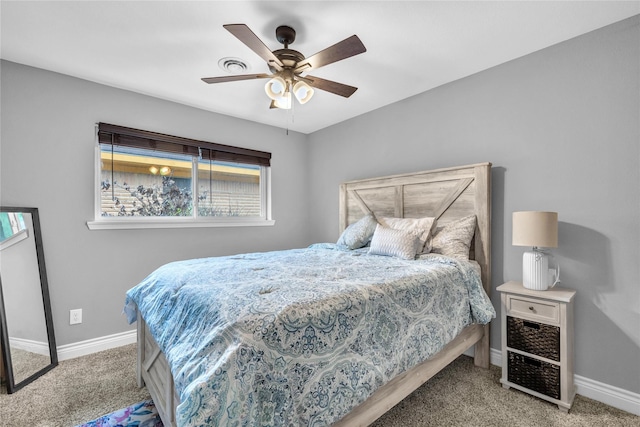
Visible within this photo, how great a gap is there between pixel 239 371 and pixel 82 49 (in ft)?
8.60

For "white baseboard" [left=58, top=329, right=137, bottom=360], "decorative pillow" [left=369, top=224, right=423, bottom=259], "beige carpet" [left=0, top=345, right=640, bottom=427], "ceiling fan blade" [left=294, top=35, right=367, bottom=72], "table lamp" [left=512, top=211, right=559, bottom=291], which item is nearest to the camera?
"ceiling fan blade" [left=294, top=35, right=367, bottom=72]

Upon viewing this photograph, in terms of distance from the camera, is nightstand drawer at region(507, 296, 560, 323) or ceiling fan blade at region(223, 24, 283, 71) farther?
nightstand drawer at region(507, 296, 560, 323)

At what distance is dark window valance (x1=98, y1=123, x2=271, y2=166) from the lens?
2.73m

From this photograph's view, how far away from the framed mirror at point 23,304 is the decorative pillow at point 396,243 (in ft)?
9.08

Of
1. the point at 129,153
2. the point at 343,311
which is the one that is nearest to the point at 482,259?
the point at 343,311

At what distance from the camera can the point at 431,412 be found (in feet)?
5.80

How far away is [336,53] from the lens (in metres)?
1.69

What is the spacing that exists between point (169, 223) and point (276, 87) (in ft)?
6.40

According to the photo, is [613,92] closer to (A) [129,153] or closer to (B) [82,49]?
(B) [82,49]

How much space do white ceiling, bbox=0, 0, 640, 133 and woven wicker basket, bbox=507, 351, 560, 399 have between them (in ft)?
7.44

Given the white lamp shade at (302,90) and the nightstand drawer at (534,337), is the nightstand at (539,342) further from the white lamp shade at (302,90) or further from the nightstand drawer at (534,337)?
the white lamp shade at (302,90)

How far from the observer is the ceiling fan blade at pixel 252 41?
57.9 inches

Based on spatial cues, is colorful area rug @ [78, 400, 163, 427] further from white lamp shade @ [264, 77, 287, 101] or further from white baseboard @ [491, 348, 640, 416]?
white baseboard @ [491, 348, 640, 416]

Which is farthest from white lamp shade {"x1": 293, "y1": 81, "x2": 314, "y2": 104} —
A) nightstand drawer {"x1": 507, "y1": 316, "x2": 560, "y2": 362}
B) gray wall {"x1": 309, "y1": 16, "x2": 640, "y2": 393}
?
nightstand drawer {"x1": 507, "y1": 316, "x2": 560, "y2": 362}
